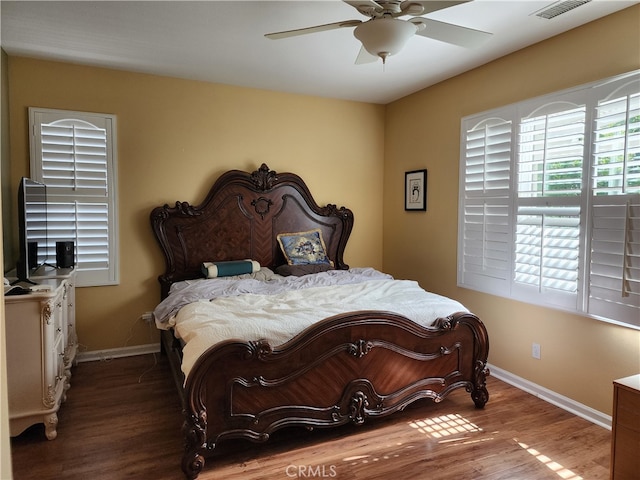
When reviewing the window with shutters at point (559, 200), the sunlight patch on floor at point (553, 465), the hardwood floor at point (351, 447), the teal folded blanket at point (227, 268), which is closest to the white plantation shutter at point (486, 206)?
the window with shutters at point (559, 200)

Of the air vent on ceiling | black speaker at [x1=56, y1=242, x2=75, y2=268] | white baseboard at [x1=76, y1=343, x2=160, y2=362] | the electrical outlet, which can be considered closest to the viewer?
the air vent on ceiling

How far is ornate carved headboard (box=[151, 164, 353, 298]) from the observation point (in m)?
4.04

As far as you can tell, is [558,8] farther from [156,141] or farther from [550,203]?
[156,141]

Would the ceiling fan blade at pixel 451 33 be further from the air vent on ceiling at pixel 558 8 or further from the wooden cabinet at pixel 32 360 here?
the wooden cabinet at pixel 32 360

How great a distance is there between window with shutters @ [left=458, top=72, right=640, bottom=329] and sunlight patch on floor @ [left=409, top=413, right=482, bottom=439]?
1104 mm

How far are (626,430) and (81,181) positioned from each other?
13.9 ft

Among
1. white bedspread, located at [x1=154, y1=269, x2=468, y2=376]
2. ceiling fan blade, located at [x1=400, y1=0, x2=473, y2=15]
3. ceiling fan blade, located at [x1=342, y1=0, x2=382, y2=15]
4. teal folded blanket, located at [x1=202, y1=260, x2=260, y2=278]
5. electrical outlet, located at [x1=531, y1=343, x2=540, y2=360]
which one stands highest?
ceiling fan blade, located at [x1=342, y1=0, x2=382, y2=15]

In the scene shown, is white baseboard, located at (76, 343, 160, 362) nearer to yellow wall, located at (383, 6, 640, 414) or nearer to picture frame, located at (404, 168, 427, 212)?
yellow wall, located at (383, 6, 640, 414)

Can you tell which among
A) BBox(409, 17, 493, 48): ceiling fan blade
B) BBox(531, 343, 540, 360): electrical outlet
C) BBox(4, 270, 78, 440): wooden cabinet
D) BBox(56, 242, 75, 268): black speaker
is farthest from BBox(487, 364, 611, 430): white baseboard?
BBox(56, 242, 75, 268): black speaker

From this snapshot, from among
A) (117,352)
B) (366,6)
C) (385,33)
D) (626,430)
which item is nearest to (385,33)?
(385,33)

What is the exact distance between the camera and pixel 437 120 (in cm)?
423

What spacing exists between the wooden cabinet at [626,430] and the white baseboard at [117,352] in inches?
145

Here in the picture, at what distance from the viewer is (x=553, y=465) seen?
2350mm

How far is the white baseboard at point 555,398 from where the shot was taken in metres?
2.81
